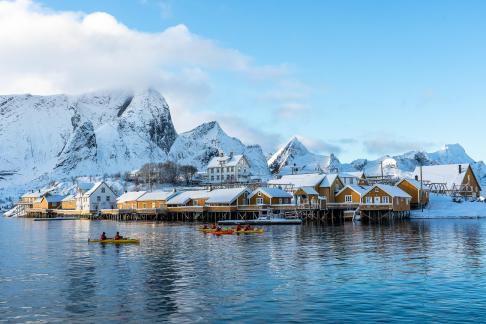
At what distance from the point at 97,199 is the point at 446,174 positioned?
312 ft

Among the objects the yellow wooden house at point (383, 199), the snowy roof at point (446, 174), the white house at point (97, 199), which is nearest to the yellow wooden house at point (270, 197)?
the yellow wooden house at point (383, 199)

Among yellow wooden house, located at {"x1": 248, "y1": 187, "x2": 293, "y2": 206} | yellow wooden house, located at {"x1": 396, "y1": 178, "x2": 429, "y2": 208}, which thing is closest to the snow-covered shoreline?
yellow wooden house, located at {"x1": 396, "y1": 178, "x2": 429, "y2": 208}

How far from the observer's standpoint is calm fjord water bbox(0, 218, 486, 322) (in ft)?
77.7

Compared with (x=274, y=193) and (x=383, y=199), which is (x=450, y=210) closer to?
(x=383, y=199)

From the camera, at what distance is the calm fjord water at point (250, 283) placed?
2367 centimetres

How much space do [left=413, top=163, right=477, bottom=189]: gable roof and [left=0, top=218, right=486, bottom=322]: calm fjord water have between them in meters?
78.3

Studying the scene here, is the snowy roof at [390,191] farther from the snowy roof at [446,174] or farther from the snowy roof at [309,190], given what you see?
the snowy roof at [446,174]

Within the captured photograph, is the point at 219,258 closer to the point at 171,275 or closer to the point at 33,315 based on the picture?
the point at 171,275

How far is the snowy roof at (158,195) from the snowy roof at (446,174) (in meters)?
60.4

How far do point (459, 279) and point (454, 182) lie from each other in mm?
99179

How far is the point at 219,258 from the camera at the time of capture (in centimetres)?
4175

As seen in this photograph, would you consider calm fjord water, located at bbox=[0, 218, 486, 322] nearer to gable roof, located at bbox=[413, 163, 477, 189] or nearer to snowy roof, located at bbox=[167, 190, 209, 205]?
snowy roof, located at bbox=[167, 190, 209, 205]

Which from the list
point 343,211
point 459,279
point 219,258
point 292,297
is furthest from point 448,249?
point 343,211

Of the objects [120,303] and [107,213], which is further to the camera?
[107,213]
